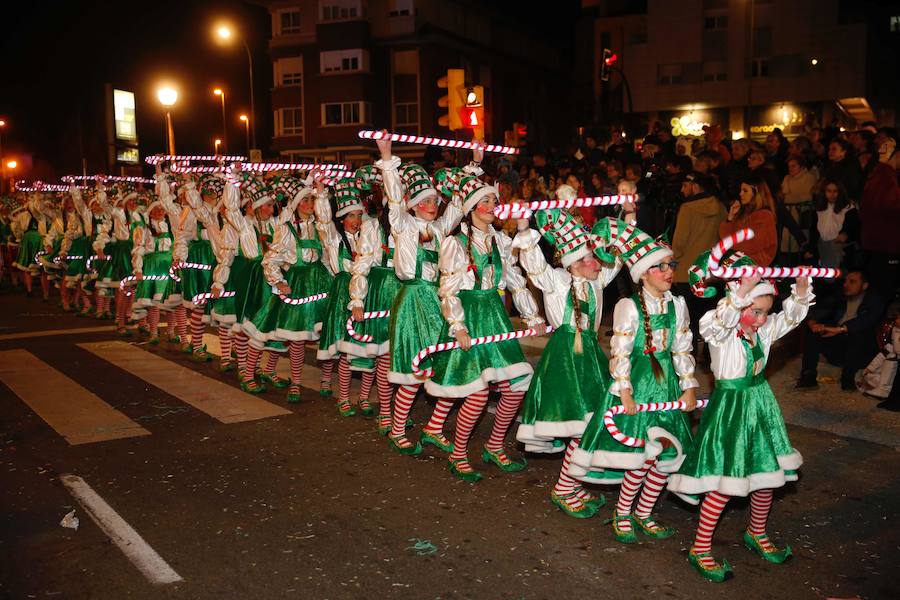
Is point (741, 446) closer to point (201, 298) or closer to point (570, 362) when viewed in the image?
point (570, 362)

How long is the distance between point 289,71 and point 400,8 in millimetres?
7380

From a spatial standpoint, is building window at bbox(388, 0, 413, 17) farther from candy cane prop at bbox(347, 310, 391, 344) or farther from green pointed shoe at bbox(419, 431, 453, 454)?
green pointed shoe at bbox(419, 431, 453, 454)

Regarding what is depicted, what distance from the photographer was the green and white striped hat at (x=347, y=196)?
8.77 m

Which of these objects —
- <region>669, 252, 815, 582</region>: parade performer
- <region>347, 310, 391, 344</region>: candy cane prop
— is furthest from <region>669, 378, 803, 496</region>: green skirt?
<region>347, 310, 391, 344</region>: candy cane prop

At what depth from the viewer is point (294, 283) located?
31.9ft

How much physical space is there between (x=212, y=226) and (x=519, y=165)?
763 cm

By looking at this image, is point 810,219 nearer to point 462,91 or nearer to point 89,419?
point 462,91

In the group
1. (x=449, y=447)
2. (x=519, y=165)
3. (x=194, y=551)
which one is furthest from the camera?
(x=519, y=165)

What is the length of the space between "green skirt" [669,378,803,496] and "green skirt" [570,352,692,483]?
0.97ft

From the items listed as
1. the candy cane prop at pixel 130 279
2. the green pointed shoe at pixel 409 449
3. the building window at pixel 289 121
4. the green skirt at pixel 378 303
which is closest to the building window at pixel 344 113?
the building window at pixel 289 121

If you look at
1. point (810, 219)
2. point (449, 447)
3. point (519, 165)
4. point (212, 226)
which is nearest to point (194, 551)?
point (449, 447)

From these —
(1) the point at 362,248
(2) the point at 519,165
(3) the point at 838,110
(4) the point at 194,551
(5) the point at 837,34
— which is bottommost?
(4) the point at 194,551

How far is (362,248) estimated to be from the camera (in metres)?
8.12

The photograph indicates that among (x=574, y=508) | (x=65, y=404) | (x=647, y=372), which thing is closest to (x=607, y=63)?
(x=65, y=404)
